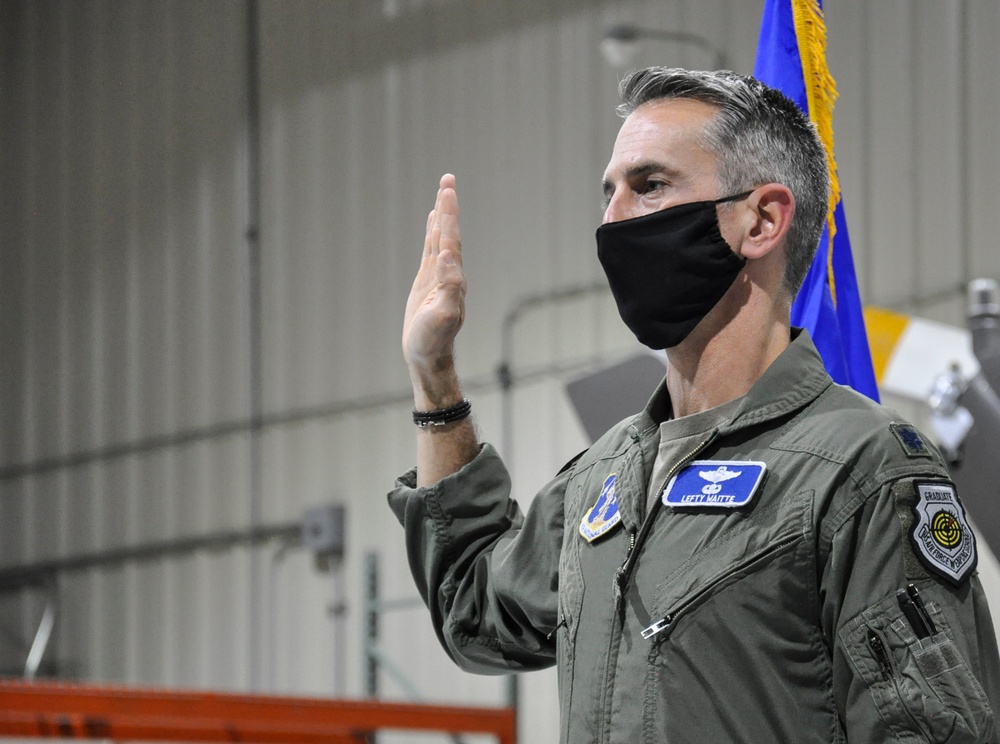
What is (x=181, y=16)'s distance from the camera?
35.4 feet

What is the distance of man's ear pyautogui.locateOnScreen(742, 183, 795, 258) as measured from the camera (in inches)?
56.4

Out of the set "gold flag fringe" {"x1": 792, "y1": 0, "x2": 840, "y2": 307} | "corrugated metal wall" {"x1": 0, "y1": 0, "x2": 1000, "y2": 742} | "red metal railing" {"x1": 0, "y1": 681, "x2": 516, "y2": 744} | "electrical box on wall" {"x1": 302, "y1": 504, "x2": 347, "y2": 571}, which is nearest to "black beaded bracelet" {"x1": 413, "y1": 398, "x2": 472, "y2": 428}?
"gold flag fringe" {"x1": 792, "y1": 0, "x2": 840, "y2": 307}

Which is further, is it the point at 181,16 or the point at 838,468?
the point at 181,16

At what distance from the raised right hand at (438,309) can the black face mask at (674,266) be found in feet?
0.95

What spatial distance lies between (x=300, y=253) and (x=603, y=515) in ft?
28.0

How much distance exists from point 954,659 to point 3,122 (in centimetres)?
1213

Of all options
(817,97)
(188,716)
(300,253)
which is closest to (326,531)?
(300,253)

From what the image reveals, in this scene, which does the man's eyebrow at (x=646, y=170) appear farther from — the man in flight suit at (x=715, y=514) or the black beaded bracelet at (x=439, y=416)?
the black beaded bracelet at (x=439, y=416)

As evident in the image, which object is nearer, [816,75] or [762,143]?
[762,143]

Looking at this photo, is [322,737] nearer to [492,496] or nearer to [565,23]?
[492,496]

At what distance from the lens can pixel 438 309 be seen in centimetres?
167

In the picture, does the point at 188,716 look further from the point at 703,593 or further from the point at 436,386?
the point at 703,593

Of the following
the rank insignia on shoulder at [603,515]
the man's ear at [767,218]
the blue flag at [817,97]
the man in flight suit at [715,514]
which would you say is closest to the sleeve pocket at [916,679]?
the man in flight suit at [715,514]

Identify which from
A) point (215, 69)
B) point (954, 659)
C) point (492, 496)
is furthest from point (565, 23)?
point (954, 659)
